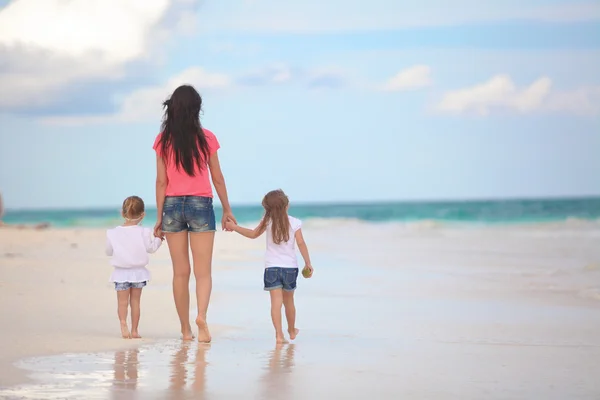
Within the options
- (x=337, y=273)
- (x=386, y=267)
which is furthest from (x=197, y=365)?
(x=386, y=267)

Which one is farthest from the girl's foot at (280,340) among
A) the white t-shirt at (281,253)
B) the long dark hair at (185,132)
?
the long dark hair at (185,132)

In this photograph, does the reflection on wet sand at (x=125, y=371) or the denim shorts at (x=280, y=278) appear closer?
the reflection on wet sand at (x=125, y=371)

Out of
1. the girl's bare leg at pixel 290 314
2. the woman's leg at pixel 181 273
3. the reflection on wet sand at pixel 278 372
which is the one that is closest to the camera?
the reflection on wet sand at pixel 278 372

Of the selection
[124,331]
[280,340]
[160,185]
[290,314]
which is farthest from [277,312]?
[160,185]

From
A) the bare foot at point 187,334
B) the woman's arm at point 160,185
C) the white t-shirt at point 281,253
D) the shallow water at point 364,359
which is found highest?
the woman's arm at point 160,185

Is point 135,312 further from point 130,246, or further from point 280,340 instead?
point 280,340

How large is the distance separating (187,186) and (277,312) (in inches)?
42.0

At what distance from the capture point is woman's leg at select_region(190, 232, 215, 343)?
5.84m

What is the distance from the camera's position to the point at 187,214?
5848mm

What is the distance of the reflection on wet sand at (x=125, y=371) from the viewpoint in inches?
169

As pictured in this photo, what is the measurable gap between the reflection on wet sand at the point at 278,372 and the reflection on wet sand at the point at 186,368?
12.6 inches

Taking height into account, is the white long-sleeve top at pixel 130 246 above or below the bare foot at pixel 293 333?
above

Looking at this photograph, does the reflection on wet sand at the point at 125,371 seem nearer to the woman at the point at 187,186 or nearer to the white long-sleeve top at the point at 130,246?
the woman at the point at 187,186

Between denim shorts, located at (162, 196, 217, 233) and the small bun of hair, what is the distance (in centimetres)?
41
